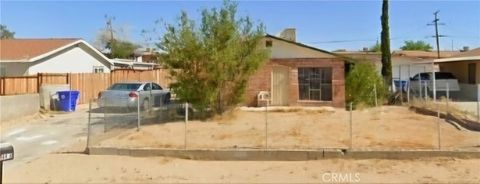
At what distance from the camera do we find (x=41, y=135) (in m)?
13.6

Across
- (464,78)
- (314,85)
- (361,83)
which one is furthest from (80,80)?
(464,78)

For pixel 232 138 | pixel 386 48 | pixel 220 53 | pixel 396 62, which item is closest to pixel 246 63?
pixel 220 53

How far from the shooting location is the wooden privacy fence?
19047mm

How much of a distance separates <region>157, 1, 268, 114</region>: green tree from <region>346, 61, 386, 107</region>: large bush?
6751mm

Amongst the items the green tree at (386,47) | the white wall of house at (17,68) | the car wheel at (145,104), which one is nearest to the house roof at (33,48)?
the white wall of house at (17,68)

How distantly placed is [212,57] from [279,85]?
6134 millimetres

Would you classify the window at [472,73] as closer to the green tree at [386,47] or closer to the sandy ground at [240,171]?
the green tree at [386,47]

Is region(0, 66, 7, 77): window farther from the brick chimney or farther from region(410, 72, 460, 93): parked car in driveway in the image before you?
region(410, 72, 460, 93): parked car in driveway

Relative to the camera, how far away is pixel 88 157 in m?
10.1

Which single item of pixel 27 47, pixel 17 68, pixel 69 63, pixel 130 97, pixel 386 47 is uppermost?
pixel 27 47

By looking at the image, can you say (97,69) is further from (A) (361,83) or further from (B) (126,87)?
(A) (361,83)

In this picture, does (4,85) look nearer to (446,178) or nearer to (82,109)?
(82,109)

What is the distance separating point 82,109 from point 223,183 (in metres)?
15.9

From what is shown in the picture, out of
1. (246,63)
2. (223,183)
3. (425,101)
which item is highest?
(246,63)
